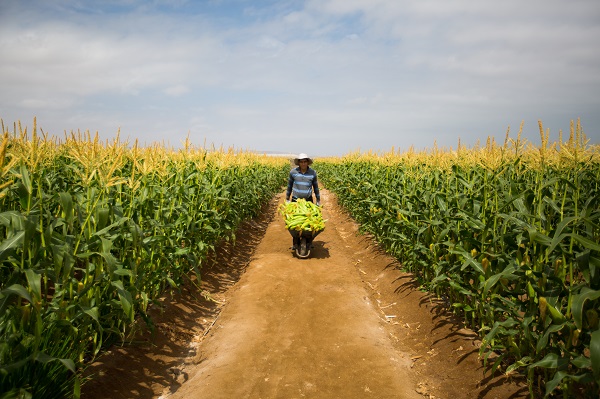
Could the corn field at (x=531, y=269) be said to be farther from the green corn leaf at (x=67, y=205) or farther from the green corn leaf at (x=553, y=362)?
the green corn leaf at (x=67, y=205)

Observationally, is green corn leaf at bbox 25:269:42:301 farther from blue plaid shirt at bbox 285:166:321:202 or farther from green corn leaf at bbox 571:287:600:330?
blue plaid shirt at bbox 285:166:321:202

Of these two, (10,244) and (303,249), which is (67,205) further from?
(303,249)

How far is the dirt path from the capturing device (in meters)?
3.73

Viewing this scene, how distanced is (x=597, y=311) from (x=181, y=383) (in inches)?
157

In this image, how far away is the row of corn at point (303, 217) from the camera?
804 cm

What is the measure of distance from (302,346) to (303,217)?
12.3ft

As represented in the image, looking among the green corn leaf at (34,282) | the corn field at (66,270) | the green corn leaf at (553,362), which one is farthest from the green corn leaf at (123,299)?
the green corn leaf at (553,362)

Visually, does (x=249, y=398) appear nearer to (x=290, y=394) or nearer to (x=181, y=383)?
(x=290, y=394)

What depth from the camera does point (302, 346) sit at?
462 cm

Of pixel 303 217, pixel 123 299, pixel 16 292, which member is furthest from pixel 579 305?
pixel 303 217

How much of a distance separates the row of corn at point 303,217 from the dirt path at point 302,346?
1053mm

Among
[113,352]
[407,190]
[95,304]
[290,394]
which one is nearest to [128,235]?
[95,304]

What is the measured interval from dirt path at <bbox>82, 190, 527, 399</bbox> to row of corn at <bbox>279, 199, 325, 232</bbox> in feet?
3.46

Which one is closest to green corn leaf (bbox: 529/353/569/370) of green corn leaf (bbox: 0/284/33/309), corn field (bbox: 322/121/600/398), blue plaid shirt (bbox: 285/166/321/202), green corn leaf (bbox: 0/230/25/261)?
corn field (bbox: 322/121/600/398)
